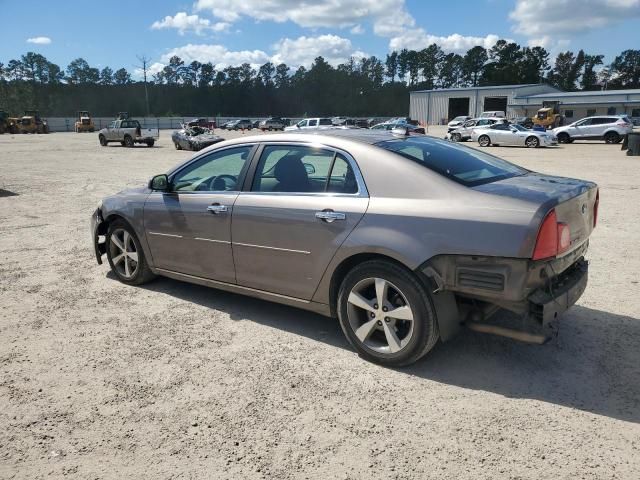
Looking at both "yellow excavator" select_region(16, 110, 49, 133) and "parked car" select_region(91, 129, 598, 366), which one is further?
"yellow excavator" select_region(16, 110, 49, 133)

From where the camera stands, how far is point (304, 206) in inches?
150

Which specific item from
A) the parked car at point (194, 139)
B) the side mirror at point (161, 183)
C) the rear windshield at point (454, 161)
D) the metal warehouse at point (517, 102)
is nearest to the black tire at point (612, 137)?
the metal warehouse at point (517, 102)

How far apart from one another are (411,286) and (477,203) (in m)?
0.67

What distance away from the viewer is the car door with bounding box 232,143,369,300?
3.66 metres

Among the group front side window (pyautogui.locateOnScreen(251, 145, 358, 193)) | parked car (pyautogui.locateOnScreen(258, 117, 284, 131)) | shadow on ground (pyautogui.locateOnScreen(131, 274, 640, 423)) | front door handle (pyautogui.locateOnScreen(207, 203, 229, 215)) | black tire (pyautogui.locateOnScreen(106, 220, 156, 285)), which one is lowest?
shadow on ground (pyautogui.locateOnScreen(131, 274, 640, 423))

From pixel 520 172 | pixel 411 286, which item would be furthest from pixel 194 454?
pixel 520 172

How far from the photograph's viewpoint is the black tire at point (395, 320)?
331cm

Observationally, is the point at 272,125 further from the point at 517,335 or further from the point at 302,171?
the point at 517,335

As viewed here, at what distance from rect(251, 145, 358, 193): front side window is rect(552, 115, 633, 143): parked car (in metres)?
32.6

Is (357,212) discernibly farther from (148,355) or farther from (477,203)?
(148,355)

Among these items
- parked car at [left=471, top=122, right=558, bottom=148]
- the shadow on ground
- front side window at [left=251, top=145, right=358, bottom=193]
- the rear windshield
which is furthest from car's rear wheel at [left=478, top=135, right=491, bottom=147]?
front side window at [left=251, top=145, right=358, bottom=193]

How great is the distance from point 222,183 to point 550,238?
2.74 meters

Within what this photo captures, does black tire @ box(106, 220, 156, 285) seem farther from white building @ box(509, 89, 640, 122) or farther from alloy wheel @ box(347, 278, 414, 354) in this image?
white building @ box(509, 89, 640, 122)

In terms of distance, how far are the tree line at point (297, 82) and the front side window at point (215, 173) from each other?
396 feet
